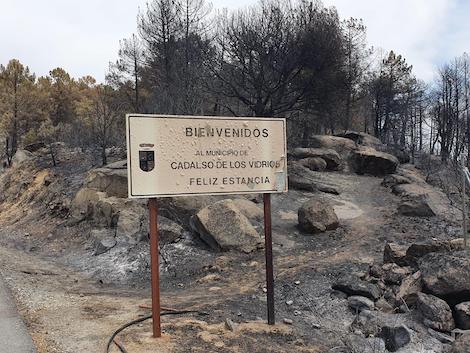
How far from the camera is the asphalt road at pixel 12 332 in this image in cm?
475

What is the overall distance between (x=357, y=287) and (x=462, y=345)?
234 centimetres

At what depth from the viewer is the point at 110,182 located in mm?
14555

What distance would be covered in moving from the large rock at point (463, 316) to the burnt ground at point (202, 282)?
33.7 inches

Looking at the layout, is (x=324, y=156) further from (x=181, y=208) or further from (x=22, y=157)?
(x=22, y=157)

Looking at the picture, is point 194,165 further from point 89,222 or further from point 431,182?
point 431,182

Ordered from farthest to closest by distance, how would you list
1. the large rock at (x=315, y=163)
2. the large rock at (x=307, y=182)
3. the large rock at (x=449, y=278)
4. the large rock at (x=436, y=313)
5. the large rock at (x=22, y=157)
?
1. the large rock at (x=22, y=157)
2. the large rock at (x=315, y=163)
3. the large rock at (x=307, y=182)
4. the large rock at (x=449, y=278)
5. the large rock at (x=436, y=313)

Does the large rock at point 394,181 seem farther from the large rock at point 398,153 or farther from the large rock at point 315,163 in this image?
the large rock at point 398,153

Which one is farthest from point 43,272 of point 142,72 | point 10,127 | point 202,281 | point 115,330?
point 10,127

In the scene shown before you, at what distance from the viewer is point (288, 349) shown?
5129 mm

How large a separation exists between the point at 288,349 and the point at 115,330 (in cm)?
201

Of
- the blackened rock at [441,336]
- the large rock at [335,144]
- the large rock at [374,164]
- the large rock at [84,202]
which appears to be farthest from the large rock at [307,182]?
the blackened rock at [441,336]

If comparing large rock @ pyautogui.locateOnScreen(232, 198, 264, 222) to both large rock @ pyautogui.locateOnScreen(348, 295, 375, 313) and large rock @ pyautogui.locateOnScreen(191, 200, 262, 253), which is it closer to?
large rock @ pyautogui.locateOnScreen(191, 200, 262, 253)

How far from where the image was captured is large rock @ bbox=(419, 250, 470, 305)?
6.34 meters

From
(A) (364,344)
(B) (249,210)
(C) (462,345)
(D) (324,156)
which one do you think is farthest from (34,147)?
(C) (462,345)
